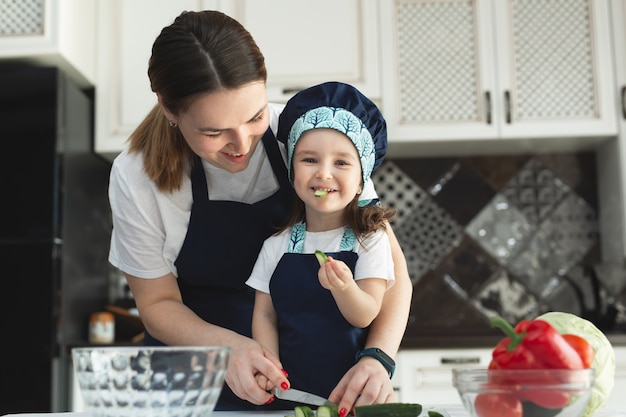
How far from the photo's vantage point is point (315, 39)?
3062mm

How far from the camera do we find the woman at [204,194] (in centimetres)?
130

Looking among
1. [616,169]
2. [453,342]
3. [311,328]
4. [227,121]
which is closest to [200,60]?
[227,121]

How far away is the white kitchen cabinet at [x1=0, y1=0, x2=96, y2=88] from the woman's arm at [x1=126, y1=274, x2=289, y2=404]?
148 cm

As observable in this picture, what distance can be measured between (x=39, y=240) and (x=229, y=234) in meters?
1.28

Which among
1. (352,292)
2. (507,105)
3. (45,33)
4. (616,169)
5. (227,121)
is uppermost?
(45,33)

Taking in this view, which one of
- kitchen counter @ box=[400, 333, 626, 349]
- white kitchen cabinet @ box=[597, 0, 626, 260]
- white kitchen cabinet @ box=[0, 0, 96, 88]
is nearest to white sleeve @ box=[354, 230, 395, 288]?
kitchen counter @ box=[400, 333, 626, 349]

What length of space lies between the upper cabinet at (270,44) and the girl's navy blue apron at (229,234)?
151 cm

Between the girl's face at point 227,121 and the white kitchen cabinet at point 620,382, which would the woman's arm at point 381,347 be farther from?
the white kitchen cabinet at point 620,382

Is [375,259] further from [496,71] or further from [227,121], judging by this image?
[496,71]

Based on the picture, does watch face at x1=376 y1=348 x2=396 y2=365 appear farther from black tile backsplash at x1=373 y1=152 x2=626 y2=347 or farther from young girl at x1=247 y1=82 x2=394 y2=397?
black tile backsplash at x1=373 y1=152 x2=626 y2=347

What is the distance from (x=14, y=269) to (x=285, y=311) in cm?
149

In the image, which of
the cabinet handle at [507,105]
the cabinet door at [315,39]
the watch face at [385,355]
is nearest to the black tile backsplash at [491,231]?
the cabinet handle at [507,105]

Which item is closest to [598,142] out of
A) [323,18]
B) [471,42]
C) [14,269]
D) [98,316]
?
[471,42]

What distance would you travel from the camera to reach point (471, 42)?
10.1ft
